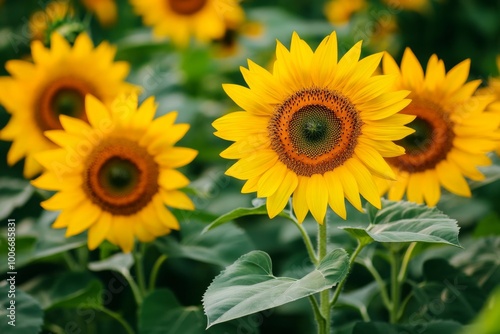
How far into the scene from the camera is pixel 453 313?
5.03 feet

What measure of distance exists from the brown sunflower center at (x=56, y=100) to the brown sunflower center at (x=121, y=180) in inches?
13.7

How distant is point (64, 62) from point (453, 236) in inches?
43.8

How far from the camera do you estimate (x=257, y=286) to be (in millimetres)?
1227

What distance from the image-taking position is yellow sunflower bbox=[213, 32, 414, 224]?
1.29 m

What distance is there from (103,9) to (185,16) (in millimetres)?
483

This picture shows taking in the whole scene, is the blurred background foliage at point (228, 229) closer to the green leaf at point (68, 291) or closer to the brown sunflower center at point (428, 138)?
the green leaf at point (68, 291)

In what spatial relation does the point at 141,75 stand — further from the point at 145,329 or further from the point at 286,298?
the point at 286,298

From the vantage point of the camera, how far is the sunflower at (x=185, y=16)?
2814 mm

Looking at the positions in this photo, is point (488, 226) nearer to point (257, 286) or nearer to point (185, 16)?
point (257, 286)

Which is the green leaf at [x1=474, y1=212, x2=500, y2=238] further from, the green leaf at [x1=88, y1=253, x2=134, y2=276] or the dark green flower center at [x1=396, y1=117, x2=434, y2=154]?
the green leaf at [x1=88, y1=253, x2=134, y2=276]

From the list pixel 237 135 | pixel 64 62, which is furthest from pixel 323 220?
pixel 64 62

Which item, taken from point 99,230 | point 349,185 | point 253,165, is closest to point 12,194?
point 99,230

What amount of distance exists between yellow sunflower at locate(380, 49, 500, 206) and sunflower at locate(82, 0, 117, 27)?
1875 millimetres

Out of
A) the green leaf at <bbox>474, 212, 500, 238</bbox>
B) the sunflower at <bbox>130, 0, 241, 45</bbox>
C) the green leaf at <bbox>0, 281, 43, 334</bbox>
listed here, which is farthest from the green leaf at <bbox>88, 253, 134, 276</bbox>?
the sunflower at <bbox>130, 0, 241, 45</bbox>
